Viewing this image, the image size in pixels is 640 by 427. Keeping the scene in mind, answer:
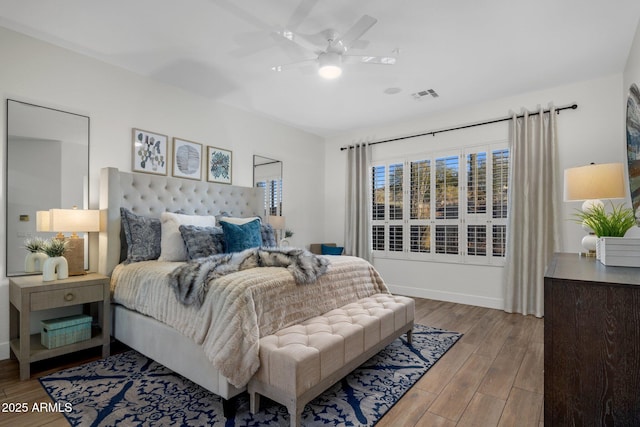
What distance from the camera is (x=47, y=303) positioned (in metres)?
2.40

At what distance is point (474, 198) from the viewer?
14.5 feet

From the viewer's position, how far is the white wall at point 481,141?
11.6 feet

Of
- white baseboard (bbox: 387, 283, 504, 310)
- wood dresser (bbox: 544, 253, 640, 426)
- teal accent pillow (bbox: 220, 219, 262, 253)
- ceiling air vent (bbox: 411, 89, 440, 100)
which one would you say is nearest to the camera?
wood dresser (bbox: 544, 253, 640, 426)

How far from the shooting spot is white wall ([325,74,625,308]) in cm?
355

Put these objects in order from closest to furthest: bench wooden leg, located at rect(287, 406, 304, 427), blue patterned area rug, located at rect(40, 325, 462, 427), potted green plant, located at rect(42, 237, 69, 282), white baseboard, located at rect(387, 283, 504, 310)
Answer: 1. bench wooden leg, located at rect(287, 406, 304, 427)
2. blue patterned area rug, located at rect(40, 325, 462, 427)
3. potted green plant, located at rect(42, 237, 69, 282)
4. white baseboard, located at rect(387, 283, 504, 310)

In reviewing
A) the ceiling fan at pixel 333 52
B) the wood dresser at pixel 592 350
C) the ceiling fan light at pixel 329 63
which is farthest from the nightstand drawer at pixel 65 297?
the wood dresser at pixel 592 350

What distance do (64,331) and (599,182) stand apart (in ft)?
13.9

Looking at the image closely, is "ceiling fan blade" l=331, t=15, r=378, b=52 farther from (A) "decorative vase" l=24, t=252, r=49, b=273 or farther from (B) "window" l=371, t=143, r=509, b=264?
(A) "decorative vase" l=24, t=252, r=49, b=273

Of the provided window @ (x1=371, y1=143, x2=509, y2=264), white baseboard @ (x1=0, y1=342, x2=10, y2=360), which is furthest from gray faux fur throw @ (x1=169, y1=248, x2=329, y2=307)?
window @ (x1=371, y1=143, x2=509, y2=264)

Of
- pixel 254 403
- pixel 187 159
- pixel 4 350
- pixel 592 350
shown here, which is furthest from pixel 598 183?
pixel 4 350

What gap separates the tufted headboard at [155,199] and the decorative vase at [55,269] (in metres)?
0.35

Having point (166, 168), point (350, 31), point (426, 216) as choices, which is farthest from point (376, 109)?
point (166, 168)

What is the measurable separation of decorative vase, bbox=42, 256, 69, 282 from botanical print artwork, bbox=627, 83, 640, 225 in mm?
4309

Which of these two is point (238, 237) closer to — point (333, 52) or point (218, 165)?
point (218, 165)
